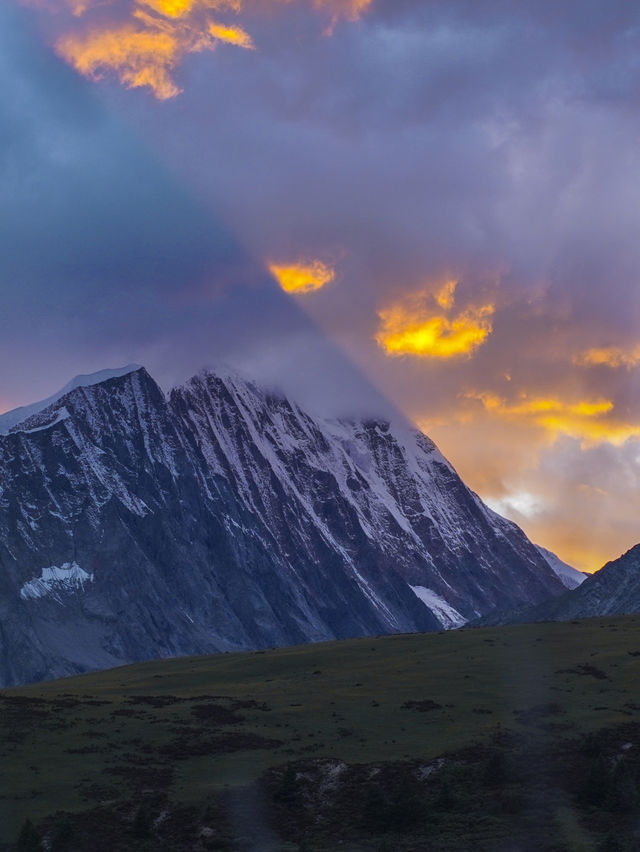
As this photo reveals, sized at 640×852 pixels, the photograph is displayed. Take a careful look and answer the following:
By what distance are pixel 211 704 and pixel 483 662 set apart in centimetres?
3212

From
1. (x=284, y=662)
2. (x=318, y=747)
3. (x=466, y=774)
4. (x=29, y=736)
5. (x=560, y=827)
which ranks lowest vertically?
(x=560, y=827)

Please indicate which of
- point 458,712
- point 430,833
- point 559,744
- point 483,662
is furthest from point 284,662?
point 430,833

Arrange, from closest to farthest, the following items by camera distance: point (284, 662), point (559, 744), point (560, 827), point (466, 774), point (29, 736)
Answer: point (560, 827)
point (466, 774)
point (559, 744)
point (29, 736)
point (284, 662)

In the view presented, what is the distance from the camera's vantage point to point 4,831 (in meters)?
78.8

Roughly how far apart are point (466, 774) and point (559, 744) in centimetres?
965

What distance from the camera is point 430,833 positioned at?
261 ft

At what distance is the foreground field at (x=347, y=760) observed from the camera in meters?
79.4

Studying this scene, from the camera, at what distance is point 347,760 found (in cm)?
9262

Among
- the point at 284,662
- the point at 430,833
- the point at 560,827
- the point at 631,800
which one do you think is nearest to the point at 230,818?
the point at 430,833

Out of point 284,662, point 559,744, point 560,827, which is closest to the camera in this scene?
point 560,827

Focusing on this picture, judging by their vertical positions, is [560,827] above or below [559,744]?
below

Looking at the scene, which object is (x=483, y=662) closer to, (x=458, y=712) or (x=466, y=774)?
(x=458, y=712)

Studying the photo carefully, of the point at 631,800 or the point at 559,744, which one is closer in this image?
the point at 631,800

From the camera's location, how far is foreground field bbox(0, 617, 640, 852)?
7938 cm
